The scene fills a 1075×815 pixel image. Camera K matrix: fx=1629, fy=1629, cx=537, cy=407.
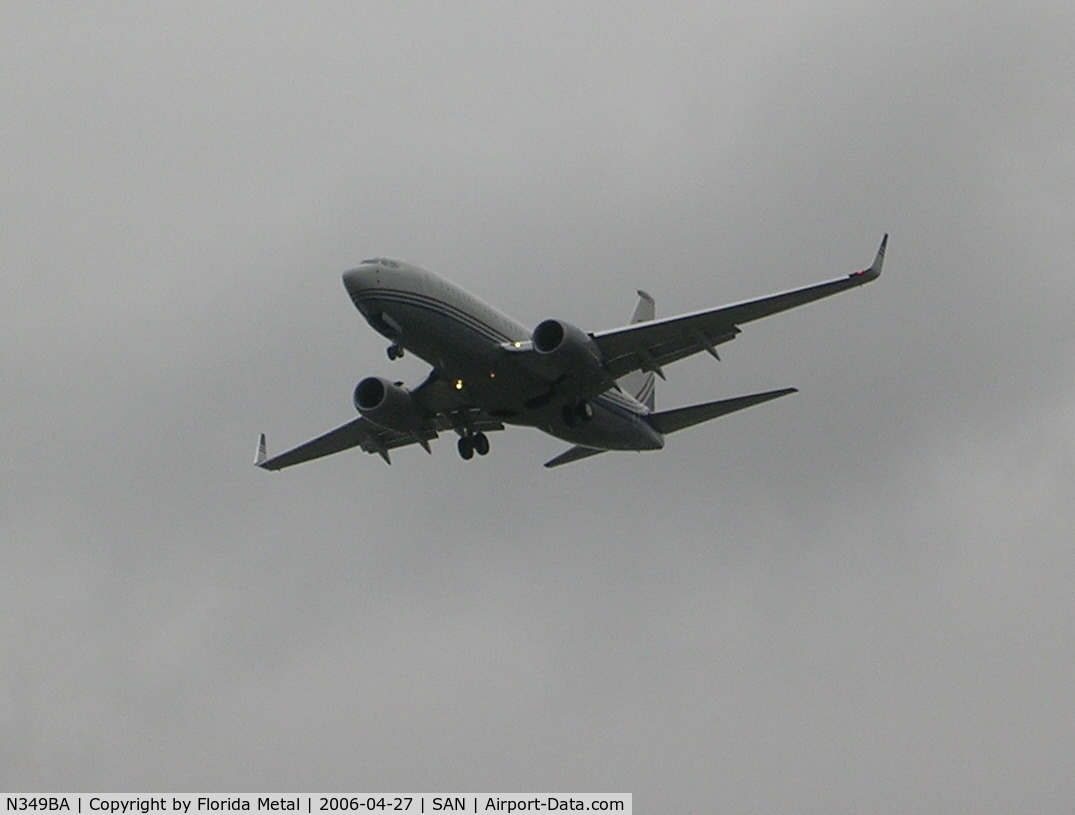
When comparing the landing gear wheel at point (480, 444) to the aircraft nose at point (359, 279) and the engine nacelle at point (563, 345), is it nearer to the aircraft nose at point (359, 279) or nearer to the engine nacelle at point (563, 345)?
the engine nacelle at point (563, 345)

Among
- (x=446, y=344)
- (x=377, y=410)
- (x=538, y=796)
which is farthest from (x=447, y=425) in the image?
(x=538, y=796)

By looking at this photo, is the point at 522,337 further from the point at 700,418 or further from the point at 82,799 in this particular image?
the point at 82,799

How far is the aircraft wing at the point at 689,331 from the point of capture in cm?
4188

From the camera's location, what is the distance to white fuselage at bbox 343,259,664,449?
42.8 meters

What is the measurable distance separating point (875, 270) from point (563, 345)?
334 inches

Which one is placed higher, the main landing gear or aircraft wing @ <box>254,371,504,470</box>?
aircraft wing @ <box>254,371,504,470</box>

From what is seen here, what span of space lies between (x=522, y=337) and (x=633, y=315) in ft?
44.0

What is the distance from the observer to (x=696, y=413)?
5003 centimetres

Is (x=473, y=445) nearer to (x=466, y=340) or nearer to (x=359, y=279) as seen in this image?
(x=466, y=340)

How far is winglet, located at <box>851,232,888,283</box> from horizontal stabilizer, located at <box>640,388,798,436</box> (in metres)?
6.50

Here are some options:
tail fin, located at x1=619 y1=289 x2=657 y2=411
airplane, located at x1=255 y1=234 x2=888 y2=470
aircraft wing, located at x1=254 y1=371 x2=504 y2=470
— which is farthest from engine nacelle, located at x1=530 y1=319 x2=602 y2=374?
tail fin, located at x1=619 y1=289 x2=657 y2=411

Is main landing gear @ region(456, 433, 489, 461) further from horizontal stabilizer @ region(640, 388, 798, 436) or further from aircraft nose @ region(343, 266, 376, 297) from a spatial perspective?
aircraft nose @ region(343, 266, 376, 297)

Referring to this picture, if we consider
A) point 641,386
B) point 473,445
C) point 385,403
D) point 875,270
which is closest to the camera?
point 875,270

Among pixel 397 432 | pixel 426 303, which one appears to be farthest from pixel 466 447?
pixel 426 303
